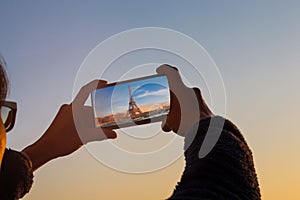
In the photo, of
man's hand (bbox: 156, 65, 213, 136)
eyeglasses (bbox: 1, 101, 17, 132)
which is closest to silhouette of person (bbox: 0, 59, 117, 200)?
eyeglasses (bbox: 1, 101, 17, 132)

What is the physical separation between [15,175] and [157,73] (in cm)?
69

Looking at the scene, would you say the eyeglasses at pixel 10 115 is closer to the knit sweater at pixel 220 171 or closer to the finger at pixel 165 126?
the finger at pixel 165 126

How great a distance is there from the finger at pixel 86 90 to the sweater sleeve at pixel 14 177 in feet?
2.10

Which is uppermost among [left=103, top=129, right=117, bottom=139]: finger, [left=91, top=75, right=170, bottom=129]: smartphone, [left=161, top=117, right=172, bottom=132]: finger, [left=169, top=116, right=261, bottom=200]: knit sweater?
[left=91, top=75, right=170, bottom=129]: smartphone

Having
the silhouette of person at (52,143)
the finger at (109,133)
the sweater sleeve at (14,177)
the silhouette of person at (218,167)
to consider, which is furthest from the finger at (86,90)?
the silhouette of person at (218,167)

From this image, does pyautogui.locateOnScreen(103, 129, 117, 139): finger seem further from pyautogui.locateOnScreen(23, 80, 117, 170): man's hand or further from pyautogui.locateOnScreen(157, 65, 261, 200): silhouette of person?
pyautogui.locateOnScreen(157, 65, 261, 200): silhouette of person

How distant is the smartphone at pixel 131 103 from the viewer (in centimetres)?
216

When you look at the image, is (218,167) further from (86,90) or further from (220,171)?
(86,90)

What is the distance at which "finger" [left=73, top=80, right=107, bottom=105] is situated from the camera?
2.50 meters

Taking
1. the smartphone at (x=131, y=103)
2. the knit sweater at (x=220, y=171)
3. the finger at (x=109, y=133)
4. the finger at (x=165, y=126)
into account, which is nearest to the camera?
Answer: the knit sweater at (x=220, y=171)

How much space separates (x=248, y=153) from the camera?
1.47 meters

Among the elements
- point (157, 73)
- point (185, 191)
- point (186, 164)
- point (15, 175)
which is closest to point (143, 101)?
point (157, 73)

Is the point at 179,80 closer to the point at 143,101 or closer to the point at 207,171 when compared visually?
the point at 143,101

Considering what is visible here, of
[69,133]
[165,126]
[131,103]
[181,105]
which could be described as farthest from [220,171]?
[69,133]
